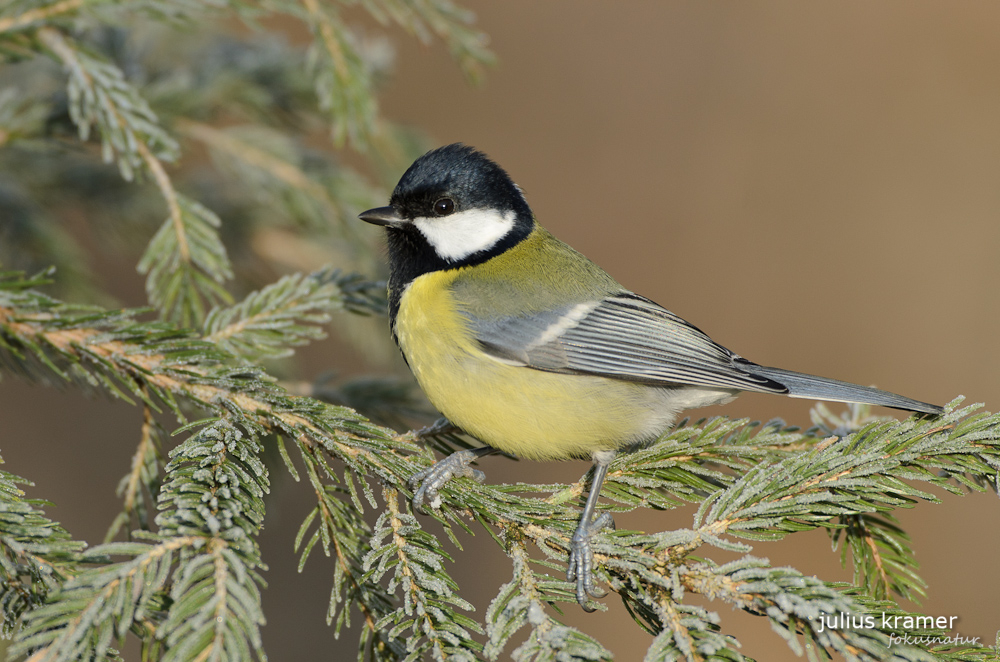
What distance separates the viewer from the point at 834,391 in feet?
5.35

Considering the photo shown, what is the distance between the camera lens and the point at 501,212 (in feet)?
6.93

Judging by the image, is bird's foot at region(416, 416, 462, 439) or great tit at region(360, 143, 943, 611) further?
bird's foot at region(416, 416, 462, 439)

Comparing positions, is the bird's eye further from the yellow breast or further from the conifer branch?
the conifer branch

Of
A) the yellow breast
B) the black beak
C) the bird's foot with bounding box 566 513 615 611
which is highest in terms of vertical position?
the black beak

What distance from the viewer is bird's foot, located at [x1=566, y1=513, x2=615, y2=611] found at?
1.21 metres

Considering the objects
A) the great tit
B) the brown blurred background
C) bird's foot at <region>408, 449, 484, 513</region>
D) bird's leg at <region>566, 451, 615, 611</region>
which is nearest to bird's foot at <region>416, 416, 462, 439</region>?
the great tit

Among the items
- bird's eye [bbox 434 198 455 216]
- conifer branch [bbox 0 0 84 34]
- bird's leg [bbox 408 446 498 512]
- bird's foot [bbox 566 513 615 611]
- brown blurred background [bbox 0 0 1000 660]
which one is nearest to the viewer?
bird's foot [bbox 566 513 615 611]

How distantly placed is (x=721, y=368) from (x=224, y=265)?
50.0 inches

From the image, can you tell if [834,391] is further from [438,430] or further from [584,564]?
[438,430]

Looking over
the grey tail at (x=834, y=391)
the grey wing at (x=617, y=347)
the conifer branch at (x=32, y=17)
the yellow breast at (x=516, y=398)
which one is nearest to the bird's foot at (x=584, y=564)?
the yellow breast at (x=516, y=398)

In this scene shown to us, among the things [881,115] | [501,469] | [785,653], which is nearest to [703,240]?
[881,115]

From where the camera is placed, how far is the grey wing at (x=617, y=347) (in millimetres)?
1776

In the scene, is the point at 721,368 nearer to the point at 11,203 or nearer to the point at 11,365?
the point at 11,365

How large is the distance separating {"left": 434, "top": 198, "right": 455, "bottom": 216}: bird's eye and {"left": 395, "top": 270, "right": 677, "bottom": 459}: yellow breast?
30 cm
